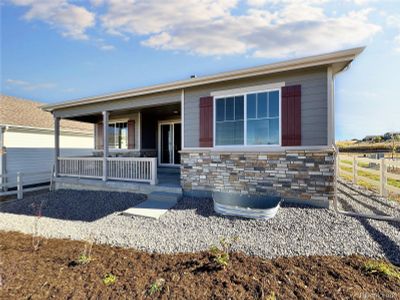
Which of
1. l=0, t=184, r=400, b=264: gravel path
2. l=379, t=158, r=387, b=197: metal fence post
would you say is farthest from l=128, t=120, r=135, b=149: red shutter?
l=379, t=158, r=387, b=197: metal fence post

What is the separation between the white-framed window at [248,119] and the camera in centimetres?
579

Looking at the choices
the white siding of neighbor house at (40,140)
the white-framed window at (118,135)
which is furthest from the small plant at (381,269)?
the white siding of neighbor house at (40,140)

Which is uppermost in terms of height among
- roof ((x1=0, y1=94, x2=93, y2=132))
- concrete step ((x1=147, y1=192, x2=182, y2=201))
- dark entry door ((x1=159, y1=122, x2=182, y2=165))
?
roof ((x1=0, y1=94, x2=93, y2=132))

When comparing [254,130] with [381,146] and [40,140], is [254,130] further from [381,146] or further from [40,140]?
[381,146]

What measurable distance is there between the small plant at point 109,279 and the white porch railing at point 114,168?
4.38 metres

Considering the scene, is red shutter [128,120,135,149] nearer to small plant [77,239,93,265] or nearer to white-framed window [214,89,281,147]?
white-framed window [214,89,281,147]

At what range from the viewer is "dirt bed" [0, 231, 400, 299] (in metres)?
2.49

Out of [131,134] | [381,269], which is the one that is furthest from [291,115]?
[131,134]

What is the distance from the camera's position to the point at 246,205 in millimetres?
5688

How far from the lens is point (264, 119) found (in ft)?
19.4

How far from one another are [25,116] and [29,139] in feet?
5.30

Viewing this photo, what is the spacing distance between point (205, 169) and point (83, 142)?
1226 cm

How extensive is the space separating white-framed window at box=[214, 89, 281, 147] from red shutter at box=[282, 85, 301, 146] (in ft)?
0.54

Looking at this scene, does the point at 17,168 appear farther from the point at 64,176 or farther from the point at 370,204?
the point at 370,204
